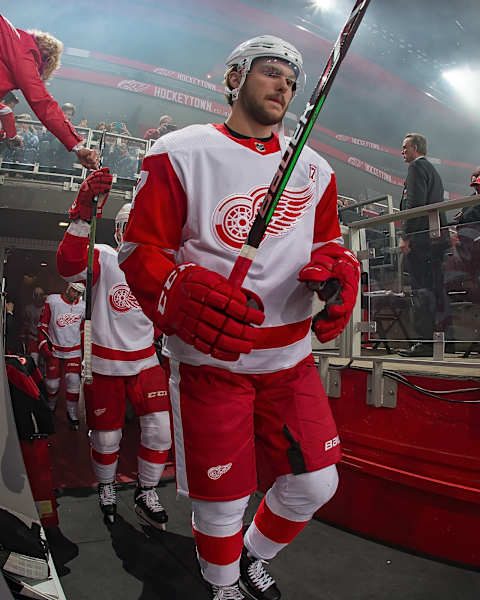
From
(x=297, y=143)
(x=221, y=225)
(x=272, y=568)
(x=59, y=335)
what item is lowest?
(x=272, y=568)

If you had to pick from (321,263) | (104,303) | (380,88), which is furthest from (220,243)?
(380,88)

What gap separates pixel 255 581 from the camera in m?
1.48

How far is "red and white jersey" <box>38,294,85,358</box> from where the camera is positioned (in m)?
5.55

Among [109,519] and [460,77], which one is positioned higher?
[460,77]

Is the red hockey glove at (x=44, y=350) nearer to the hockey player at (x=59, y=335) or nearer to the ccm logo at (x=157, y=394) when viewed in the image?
the hockey player at (x=59, y=335)

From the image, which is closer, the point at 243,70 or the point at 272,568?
the point at 243,70

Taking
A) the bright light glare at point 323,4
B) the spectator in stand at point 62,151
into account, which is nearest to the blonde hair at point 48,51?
the spectator in stand at point 62,151

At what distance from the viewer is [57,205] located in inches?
230

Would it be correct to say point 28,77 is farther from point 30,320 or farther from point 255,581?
point 255,581

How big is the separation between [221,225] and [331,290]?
1.11 ft

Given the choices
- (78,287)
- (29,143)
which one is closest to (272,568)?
(78,287)

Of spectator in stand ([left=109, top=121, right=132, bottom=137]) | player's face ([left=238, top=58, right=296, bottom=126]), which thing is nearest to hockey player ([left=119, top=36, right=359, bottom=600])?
player's face ([left=238, top=58, right=296, bottom=126])

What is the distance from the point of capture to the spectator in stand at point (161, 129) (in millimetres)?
5758

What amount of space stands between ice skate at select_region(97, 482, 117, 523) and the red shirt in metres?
3.37
